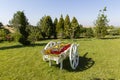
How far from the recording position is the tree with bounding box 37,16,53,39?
103 ft

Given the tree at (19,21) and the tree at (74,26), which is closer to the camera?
the tree at (74,26)

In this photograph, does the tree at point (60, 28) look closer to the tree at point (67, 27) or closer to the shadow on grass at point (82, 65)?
the tree at point (67, 27)

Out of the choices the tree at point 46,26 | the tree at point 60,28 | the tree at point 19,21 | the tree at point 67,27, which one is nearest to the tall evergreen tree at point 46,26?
the tree at point 46,26

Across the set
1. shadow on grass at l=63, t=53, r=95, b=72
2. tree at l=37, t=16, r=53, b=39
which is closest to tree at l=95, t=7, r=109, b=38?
tree at l=37, t=16, r=53, b=39

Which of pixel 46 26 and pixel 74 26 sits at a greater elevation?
pixel 46 26

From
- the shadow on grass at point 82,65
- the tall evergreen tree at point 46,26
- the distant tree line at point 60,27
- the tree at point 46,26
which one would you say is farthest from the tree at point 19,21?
the shadow on grass at point 82,65

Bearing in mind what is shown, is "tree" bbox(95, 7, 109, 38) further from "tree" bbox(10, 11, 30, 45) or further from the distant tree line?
"tree" bbox(10, 11, 30, 45)

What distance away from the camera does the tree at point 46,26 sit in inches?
1238

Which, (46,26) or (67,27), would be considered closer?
(67,27)

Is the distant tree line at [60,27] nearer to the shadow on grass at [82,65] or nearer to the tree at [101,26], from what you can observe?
the tree at [101,26]

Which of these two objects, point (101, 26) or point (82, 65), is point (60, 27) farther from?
point (82, 65)

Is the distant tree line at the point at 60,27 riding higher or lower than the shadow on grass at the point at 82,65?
higher

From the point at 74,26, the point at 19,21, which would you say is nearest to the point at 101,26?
the point at 74,26

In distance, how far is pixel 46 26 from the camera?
3178cm
